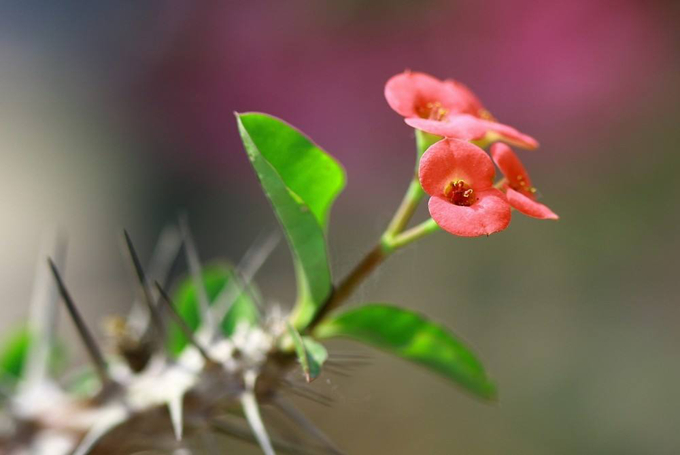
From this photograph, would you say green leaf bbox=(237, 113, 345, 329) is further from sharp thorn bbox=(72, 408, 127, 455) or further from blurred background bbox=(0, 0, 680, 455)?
blurred background bbox=(0, 0, 680, 455)

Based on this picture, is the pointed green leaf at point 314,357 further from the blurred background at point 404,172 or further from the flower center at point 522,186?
the blurred background at point 404,172

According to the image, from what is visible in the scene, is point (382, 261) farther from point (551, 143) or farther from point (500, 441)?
point (551, 143)

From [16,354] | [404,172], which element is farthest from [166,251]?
[16,354]

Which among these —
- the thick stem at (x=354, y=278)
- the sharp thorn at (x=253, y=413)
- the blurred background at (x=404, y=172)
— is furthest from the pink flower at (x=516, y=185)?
the blurred background at (x=404, y=172)

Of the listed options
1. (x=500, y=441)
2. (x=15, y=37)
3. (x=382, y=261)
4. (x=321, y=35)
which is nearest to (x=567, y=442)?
(x=500, y=441)

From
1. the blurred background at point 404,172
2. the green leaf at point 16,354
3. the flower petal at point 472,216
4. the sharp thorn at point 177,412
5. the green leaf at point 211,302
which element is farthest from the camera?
the blurred background at point 404,172

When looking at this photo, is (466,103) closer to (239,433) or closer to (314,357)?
(314,357)

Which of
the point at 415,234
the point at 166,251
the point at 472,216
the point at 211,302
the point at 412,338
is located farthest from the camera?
the point at 166,251
